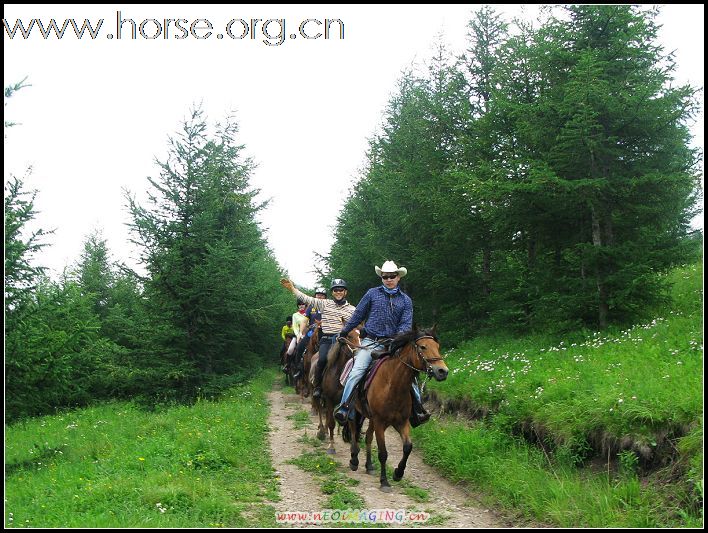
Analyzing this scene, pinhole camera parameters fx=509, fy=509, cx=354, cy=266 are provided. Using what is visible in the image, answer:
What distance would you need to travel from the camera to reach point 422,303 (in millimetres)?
22297

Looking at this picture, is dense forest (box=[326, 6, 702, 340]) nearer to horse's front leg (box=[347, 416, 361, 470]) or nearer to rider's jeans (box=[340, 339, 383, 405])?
rider's jeans (box=[340, 339, 383, 405])

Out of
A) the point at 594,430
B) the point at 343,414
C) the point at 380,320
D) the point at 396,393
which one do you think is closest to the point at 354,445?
the point at 343,414

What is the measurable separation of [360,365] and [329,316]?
3.10m

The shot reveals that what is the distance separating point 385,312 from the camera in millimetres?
9125

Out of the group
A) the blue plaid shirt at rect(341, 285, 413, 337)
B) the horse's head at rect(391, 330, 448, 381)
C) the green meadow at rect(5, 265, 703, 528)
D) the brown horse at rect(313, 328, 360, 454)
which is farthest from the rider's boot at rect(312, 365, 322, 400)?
the horse's head at rect(391, 330, 448, 381)

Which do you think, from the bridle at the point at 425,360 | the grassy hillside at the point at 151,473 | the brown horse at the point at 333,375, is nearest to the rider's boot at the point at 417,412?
the bridle at the point at 425,360

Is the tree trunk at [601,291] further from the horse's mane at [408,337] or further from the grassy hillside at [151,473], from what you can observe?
the grassy hillside at [151,473]

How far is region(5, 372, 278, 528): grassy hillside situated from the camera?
6.40 meters

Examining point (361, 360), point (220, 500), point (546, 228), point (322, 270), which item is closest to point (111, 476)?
point (220, 500)

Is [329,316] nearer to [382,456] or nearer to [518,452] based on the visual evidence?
[382,456]

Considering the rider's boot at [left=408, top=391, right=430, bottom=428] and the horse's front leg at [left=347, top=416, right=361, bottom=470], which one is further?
the horse's front leg at [left=347, top=416, right=361, bottom=470]

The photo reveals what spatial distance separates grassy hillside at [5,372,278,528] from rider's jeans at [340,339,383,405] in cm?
197

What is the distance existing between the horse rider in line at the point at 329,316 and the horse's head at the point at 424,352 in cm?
368

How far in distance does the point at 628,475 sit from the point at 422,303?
15870 millimetres
